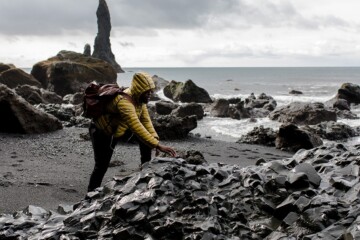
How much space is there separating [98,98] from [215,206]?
2.13 meters

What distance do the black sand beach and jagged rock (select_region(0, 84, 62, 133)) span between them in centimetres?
48

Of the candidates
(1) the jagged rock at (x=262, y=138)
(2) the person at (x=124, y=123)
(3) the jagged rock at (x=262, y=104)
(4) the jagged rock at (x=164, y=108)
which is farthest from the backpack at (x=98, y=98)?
(3) the jagged rock at (x=262, y=104)

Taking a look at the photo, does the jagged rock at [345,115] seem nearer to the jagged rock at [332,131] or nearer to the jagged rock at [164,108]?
the jagged rock at [332,131]

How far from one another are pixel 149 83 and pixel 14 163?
5044 mm

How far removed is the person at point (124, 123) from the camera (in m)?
5.48

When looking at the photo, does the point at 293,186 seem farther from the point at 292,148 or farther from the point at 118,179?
the point at 292,148

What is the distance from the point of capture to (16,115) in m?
13.4

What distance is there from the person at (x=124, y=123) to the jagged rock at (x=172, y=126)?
321 inches

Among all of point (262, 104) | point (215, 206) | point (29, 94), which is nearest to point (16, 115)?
point (215, 206)

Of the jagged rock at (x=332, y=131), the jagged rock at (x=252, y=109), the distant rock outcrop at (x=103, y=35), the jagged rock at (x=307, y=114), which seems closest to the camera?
the jagged rock at (x=332, y=131)

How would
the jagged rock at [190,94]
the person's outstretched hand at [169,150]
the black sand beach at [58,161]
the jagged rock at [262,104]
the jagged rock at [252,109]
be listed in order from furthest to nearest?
the jagged rock at [190,94] < the jagged rock at [262,104] < the jagged rock at [252,109] < the black sand beach at [58,161] < the person's outstretched hand at [169,150]

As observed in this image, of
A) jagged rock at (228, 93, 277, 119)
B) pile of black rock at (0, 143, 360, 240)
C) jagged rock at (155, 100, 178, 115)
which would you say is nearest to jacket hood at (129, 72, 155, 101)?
pile of black rock at (0, 143, 360, 240)

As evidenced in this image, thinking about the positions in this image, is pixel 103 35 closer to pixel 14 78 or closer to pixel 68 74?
pixel 68 74

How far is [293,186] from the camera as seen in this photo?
180 inches
